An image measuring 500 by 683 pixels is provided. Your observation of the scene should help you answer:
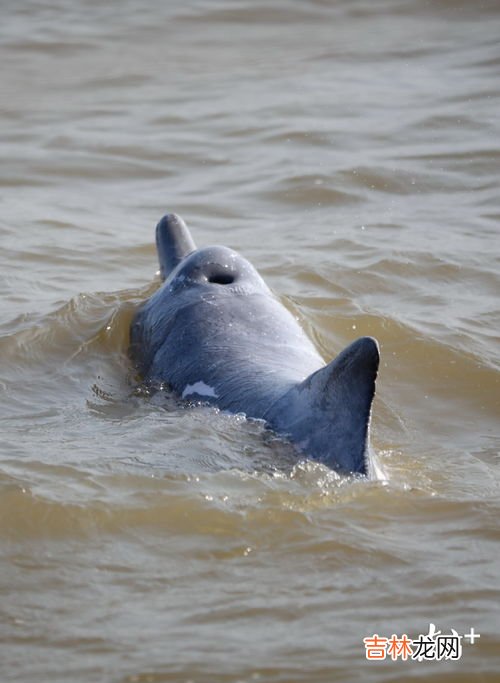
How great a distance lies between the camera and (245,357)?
20.9 feet

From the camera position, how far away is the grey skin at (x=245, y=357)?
17.1 ft

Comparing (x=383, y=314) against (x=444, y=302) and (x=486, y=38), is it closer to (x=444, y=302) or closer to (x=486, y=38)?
(x=444, y=302)

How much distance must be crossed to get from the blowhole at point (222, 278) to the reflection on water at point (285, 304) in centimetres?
75

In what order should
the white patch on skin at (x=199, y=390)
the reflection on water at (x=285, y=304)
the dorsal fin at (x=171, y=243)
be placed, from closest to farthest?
the reflection on water at (x=285, y=304) → the white patch on skin at (x=199, y=390) → the dorsal fin at (x=171, y=243)

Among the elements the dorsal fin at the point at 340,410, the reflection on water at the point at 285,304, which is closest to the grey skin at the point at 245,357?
the dorsal fin at the point at 340,410

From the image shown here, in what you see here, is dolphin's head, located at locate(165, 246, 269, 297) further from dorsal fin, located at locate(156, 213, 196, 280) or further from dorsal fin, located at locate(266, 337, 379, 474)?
dorsal fin, located at locate(266, 337, 379, 474)

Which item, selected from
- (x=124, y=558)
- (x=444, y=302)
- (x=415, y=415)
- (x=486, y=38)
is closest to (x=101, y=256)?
(x=444, y=302)

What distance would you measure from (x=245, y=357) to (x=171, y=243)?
1697 mm

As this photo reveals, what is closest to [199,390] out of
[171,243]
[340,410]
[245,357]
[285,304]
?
[245,357]

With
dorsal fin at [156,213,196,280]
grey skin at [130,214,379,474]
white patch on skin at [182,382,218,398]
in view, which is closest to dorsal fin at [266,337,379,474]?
grey skin at [130,214,379,474]

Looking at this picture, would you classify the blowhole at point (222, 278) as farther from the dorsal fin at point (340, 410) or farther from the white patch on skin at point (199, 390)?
the dorsal fin at point (340, 410)

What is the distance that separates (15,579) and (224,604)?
2.65 ft

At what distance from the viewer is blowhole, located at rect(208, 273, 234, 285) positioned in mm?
7191

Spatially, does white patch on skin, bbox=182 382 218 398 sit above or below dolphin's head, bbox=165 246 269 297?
below
